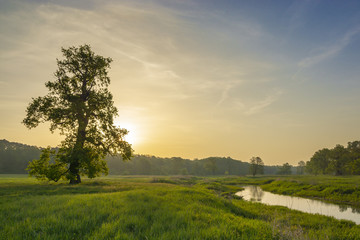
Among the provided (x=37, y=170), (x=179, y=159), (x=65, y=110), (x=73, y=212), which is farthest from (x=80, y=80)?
(x=179, y=159)

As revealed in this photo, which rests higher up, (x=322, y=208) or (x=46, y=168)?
(x=46, y=168)

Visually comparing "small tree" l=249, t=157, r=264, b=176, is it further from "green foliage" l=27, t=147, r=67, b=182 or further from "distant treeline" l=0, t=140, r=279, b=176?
"green foliage" l=27, t=147, r=67, b=182

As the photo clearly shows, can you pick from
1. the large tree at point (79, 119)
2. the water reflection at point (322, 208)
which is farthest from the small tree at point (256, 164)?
the large tree at point (79, 119)

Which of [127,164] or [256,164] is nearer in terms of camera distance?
[256,164]

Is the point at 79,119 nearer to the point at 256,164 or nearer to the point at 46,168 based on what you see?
the point at 46,168

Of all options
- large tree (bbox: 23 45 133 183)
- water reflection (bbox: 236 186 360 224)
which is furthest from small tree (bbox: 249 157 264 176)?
large tree (bbox: 23 45 133 183)

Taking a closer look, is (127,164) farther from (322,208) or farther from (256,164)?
(322,208)

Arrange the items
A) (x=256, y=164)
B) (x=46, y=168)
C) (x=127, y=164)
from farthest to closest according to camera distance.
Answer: (x=127, y=164) → (x=256, y=164) → (x=46, y=168)

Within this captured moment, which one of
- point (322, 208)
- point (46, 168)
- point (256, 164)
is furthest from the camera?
point (256, 164)

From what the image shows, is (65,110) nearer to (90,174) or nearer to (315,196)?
(90,174)

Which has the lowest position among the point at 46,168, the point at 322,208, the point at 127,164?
the point at 127,164

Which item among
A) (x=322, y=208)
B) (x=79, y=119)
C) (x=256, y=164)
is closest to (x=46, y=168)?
(x=79, y=119)

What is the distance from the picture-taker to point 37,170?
21703 mm

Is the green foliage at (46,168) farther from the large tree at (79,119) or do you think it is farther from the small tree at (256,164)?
the small tree at (256,164)
